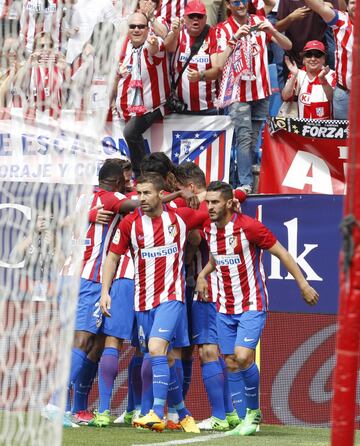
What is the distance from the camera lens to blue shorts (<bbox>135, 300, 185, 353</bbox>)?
8.73 metres

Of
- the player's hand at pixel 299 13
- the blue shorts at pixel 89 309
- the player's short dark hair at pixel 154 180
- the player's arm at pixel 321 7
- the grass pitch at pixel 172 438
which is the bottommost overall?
the grass pitch at pixel 172 438

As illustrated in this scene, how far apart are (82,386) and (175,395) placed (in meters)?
0.80

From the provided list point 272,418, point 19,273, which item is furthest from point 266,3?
point 19,273

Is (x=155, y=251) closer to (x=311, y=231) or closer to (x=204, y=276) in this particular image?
(x=204, y=276)

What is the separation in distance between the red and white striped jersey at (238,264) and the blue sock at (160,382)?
715mm

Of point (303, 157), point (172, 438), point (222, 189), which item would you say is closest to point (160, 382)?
point (172, 438)

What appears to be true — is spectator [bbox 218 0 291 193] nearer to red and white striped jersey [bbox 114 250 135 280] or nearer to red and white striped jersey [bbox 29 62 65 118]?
red and white striped jersey [bbox 114 250 135 280]

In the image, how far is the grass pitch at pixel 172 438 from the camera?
7.89m

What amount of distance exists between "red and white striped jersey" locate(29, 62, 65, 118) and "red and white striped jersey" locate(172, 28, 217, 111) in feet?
18.8

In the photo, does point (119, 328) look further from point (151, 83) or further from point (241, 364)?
point (151, 83)

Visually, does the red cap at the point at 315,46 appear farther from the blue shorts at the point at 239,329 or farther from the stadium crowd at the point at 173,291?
the blue shorts at the point at 239,329

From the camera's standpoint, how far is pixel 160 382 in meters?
8.58

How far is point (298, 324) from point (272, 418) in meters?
0.88

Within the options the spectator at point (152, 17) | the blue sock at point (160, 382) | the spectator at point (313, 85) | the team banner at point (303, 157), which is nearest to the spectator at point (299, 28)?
the spectator at point (313, 85)
